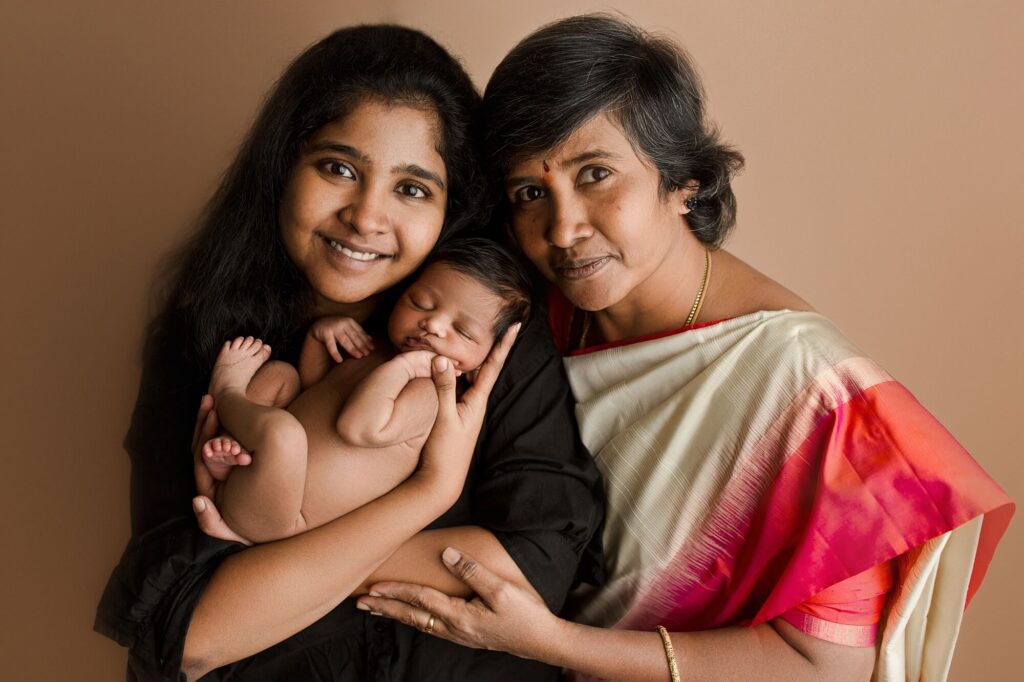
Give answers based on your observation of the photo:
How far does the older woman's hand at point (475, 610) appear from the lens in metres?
1.46

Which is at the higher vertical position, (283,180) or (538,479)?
(283,180)

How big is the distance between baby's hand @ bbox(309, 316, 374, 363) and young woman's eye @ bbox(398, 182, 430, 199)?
0.81 feet

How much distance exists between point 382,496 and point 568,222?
1.76 feet

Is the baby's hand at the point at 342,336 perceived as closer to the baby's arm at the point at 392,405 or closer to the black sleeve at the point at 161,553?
the baby's arm at the point at 392,405

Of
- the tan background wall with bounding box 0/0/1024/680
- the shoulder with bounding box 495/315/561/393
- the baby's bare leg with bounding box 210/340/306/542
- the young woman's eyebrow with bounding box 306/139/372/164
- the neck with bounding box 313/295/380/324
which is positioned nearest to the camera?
the baby's bare leg with bounding box 210/340/306/542

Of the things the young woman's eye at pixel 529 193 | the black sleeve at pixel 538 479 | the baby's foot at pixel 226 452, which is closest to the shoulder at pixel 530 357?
the black sleeve at pixel 538 479

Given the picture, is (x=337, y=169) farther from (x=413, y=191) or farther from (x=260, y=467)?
(x=260, y=467)

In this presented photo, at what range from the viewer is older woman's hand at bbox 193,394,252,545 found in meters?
1.43

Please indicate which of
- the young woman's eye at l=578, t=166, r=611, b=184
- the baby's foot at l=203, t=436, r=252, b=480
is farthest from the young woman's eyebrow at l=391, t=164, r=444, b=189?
the baby's foot at l=203, t=436, r=252, b=480

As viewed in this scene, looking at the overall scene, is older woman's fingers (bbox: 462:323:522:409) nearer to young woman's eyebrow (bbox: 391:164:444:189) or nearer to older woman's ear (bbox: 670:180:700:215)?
young woman's eyebrow (bbox: 391:164:444:189)

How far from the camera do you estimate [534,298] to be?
5.55ft

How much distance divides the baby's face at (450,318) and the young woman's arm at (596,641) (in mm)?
324

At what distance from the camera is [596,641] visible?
1.53 m

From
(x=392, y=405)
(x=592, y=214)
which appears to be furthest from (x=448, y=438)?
(x=592, y=214)
